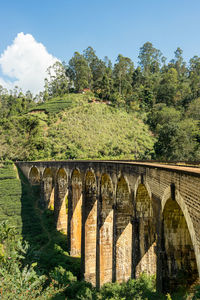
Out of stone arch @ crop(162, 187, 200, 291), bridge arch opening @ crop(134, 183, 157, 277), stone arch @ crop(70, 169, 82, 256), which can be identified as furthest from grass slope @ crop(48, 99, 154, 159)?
stone arch @ crop(162, 187, 200, 291)

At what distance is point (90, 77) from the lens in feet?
234

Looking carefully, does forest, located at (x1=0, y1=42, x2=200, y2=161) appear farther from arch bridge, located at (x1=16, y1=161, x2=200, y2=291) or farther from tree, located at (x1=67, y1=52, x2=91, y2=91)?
arch bridge, located at (x1=16, y1=161, x2=200, y2=291)

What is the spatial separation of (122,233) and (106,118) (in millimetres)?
44839

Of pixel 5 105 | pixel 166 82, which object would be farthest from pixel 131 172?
pixel 5 105

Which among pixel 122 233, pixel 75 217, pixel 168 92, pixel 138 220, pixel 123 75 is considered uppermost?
pixel 123 75

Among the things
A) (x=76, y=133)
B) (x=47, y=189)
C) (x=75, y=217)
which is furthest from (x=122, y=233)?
(x=76, y=133)

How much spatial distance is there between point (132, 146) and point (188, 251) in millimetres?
40488

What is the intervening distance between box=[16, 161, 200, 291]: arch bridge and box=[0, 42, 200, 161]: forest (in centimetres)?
1987

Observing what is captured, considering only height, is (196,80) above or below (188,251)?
above

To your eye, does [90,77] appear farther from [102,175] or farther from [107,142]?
[102,175]

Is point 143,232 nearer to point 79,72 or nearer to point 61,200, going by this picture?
point 61,200

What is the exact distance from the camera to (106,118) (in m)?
55.7

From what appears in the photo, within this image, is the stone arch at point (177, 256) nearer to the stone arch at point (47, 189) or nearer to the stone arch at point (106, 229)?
the stone arch at point (106, 229)

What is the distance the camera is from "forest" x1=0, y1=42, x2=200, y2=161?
40.4 meters
